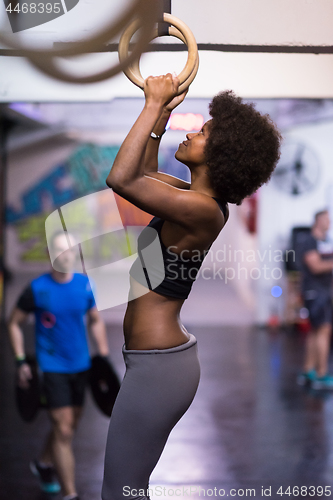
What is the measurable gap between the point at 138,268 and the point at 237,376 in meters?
3.72

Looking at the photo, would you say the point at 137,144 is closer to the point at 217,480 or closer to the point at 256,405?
the point at 217,480

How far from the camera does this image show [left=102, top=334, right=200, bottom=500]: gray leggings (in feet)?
4.28

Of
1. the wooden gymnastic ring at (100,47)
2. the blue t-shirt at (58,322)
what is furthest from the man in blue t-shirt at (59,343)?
the wooden gymnastic ring at (100,47)

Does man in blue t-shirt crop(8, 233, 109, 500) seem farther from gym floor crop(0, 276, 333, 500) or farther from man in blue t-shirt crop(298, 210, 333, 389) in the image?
man in blue t-shirt crop(298, 210, 333, 389)

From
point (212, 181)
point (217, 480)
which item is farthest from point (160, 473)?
point (212, 181)

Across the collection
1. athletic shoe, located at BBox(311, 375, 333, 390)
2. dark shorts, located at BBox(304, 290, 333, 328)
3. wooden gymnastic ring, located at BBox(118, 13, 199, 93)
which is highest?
wooden gymnastic ring, located at BBox(118, 13, 199, 93)

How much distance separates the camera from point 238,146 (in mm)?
1214

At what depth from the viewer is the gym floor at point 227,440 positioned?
8.94 feet

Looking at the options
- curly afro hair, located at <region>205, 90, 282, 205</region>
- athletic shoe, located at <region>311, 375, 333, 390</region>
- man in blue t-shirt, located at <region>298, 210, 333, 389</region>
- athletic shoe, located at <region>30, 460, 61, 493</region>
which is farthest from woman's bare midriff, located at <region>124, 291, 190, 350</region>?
athletic shoe, located at <region>311, 375, 333, 390</region>

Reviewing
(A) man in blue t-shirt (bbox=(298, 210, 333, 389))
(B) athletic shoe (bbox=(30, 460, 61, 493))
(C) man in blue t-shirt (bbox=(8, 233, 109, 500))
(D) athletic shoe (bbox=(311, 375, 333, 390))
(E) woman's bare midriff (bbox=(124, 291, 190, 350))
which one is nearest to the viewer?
(E) woman's bare midriff (bbox=(124, 291, 190, 350))

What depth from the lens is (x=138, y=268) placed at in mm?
1335

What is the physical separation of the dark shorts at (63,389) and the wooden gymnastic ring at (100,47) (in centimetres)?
159

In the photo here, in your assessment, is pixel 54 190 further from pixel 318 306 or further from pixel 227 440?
pixel 227 440

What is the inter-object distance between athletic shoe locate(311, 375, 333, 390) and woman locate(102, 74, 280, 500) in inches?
137
